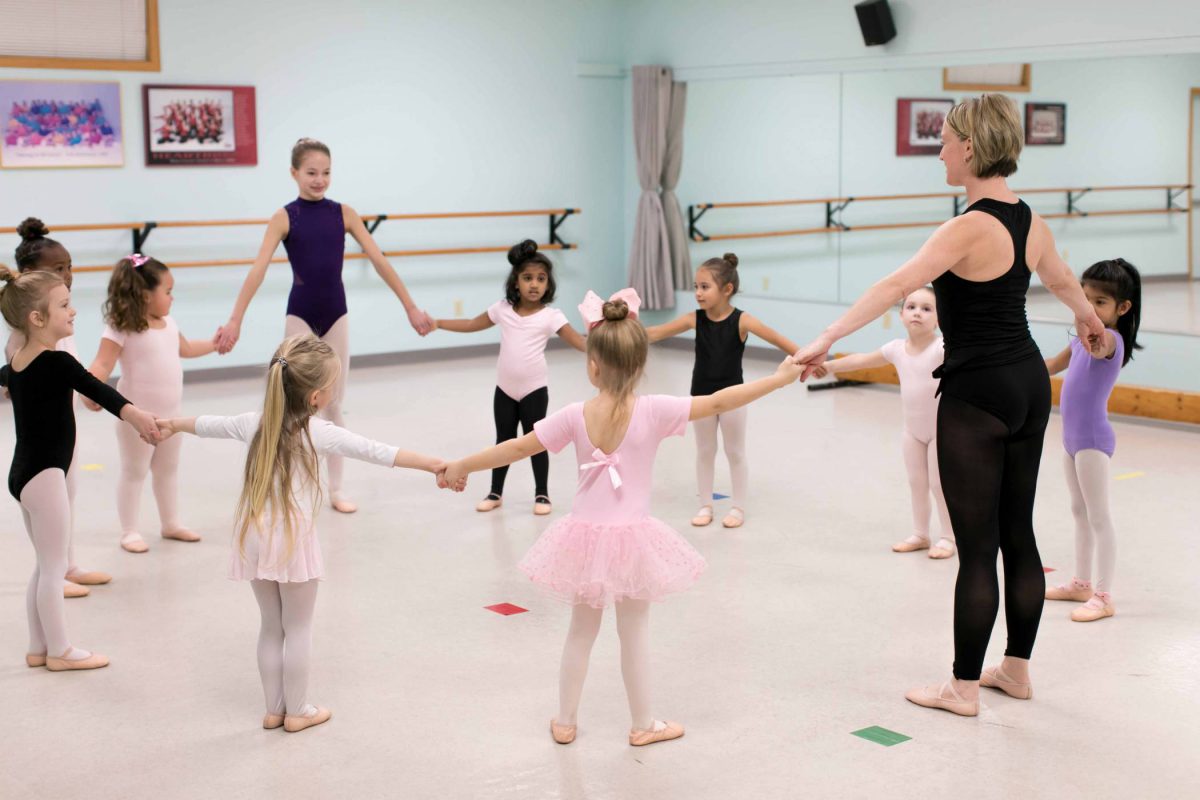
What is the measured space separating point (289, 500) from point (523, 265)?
2361 millimetres

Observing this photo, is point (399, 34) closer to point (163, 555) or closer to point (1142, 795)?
point (163, 555)

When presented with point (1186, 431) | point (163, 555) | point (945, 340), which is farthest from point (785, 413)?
point (945, 340)

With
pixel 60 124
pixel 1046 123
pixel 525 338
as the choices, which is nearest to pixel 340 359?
pixel 525 338

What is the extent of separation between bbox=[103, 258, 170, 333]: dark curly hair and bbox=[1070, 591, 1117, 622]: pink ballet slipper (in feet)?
10.5

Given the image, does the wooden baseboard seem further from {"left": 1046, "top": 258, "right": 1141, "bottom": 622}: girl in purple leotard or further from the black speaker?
{"left": 1046, "top": 258, "right": 1141, "bottom": 622}: girl in purple leotard

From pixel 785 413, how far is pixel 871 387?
1.24 metres

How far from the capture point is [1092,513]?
13.0ft

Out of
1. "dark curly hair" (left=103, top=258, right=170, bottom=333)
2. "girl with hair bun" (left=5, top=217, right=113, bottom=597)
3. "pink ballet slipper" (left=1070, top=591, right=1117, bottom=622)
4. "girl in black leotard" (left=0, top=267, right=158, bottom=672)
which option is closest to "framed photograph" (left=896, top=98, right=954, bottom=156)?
"pink ballet slipper" (left=1070, top=591, right=1117, bottom=622)

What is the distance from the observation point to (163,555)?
185 inches

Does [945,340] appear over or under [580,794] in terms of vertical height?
over

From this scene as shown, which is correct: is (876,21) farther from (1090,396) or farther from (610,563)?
(610,563)

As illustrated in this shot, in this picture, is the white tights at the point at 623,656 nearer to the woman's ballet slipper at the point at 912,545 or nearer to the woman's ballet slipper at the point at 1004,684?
the woman's ballet slipper at the point at 1004,684

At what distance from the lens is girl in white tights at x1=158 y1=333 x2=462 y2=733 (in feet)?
9.87

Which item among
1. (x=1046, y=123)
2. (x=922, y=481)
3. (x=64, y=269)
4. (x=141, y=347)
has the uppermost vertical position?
(x=1046, y=123)
